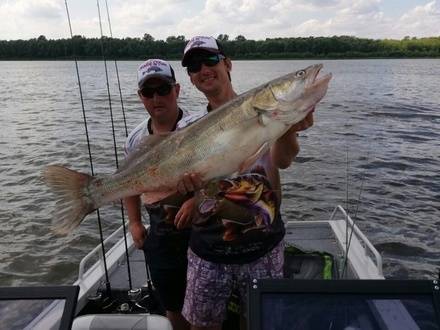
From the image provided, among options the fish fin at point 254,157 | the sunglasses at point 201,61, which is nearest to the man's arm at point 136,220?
the sunglasses at point 201,61

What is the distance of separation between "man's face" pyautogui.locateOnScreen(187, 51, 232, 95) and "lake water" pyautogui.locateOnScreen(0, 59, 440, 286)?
2.84 ft

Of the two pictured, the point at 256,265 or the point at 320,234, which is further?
the point at 320,234

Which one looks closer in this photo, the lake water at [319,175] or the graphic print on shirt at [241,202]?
the graphic print on shirt at [241,202]

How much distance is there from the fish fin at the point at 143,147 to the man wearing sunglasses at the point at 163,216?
1.14 feet

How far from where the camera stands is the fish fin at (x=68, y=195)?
326 centimetres

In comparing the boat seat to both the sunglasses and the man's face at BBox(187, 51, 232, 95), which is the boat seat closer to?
the man's face at BBox(187, 51, 232, 95)

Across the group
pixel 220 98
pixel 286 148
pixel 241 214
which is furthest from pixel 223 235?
pixel 220 98

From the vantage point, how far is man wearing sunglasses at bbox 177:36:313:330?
3.01m

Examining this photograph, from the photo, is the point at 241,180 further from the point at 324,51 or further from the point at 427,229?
the point at 324,51

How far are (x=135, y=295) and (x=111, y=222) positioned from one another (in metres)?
5.86

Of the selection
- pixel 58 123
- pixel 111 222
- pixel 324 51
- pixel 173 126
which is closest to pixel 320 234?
pixel 173 126

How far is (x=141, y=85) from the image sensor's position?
3.76m

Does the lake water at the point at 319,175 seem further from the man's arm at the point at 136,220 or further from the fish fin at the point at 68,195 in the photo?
the fish fin at the point at 68,195

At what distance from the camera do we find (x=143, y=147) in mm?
A: 3324
